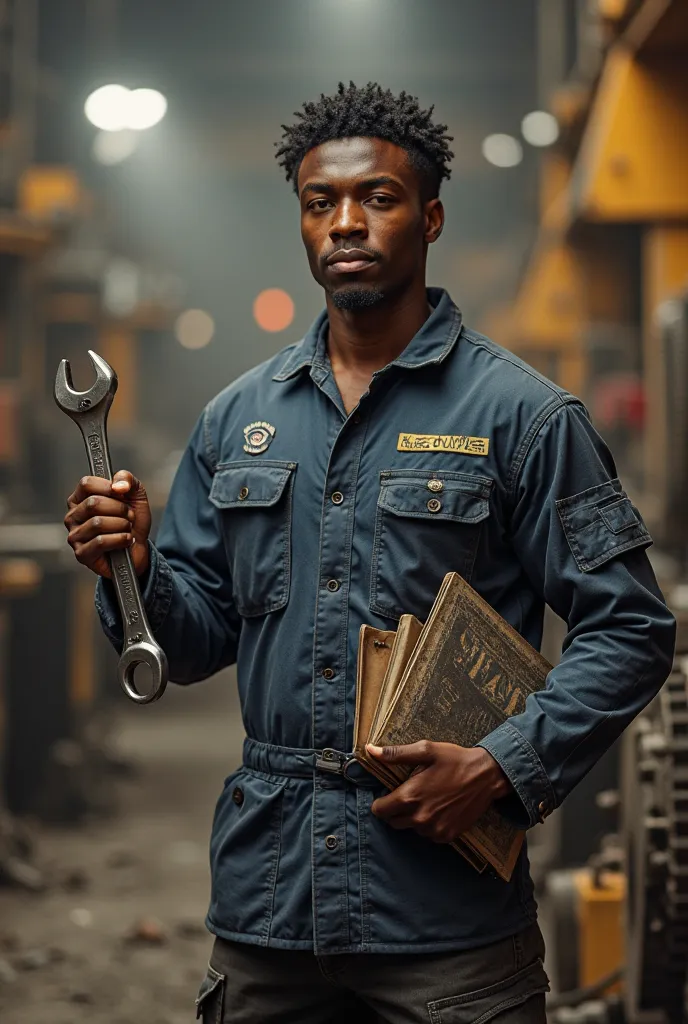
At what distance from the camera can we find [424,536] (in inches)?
67.0

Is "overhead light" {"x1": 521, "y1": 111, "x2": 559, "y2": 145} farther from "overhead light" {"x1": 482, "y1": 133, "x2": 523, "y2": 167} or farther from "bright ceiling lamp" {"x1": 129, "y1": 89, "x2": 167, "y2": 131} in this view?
"bright ceiling lamp" {"x1": 129, "y1": 89, "x2": 167, "y2": 131}

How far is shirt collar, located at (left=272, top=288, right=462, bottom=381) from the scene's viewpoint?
1.78 metres

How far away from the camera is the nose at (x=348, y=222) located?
171 centimetres

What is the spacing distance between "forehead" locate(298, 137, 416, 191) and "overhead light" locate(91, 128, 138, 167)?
968 cm

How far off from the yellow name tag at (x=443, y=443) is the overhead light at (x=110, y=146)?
9.82m

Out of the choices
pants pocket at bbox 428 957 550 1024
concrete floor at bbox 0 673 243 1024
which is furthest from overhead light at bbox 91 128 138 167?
pants pocket at bbox 428 957 550 1024

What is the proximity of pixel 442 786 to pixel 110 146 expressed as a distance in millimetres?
10397

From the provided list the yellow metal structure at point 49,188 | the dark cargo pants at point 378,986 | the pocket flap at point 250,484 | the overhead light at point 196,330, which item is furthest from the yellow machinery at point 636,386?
the overhead light at point 196,330

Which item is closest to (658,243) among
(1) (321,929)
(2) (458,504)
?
(2) (458,504)

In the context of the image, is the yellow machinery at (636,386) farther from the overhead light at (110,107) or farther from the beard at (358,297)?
the overhead light at (110,107)

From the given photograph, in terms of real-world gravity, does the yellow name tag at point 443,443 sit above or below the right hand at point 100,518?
above

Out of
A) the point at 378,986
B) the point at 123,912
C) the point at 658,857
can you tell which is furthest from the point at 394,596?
the point at 123,912

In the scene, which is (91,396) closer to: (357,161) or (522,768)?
(357,161)

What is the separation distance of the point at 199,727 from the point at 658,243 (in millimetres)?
4310
